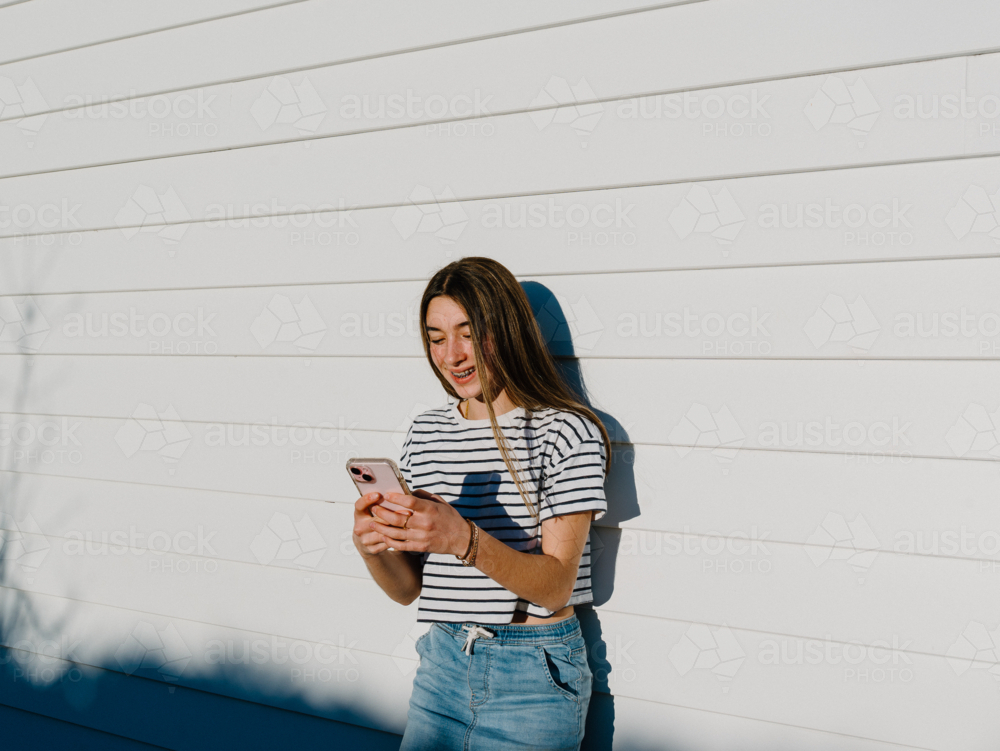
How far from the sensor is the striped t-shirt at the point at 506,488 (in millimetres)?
1630

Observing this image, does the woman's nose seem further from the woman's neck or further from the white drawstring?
the white drawstring

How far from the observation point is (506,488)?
170 centimetres

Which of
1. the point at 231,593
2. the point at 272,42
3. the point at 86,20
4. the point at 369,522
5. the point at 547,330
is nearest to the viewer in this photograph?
the point at 369,522

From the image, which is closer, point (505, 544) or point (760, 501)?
point (505, 544)

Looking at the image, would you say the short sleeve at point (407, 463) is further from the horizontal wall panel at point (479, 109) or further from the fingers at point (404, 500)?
the horizontal wall panel at point (479, 109)

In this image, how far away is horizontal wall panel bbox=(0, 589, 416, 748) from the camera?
2.19m

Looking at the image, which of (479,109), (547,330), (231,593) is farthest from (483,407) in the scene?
(231,593)

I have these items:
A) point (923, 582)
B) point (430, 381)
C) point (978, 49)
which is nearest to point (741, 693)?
point (923, 582)

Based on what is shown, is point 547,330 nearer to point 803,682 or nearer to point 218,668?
point 803,682

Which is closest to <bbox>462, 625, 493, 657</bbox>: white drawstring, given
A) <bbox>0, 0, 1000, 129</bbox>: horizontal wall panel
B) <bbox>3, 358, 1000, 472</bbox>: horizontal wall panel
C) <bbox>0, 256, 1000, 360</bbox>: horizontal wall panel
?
<bbox>3, 358, 1000, 472</bbox>: horizontal wall panel

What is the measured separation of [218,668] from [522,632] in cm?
130

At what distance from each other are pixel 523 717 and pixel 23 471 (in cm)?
223

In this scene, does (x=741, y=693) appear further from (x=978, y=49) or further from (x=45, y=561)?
(x=45, y=561)

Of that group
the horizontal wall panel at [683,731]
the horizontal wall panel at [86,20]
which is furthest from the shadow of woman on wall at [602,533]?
the horizontal wall panel at [86,20]
